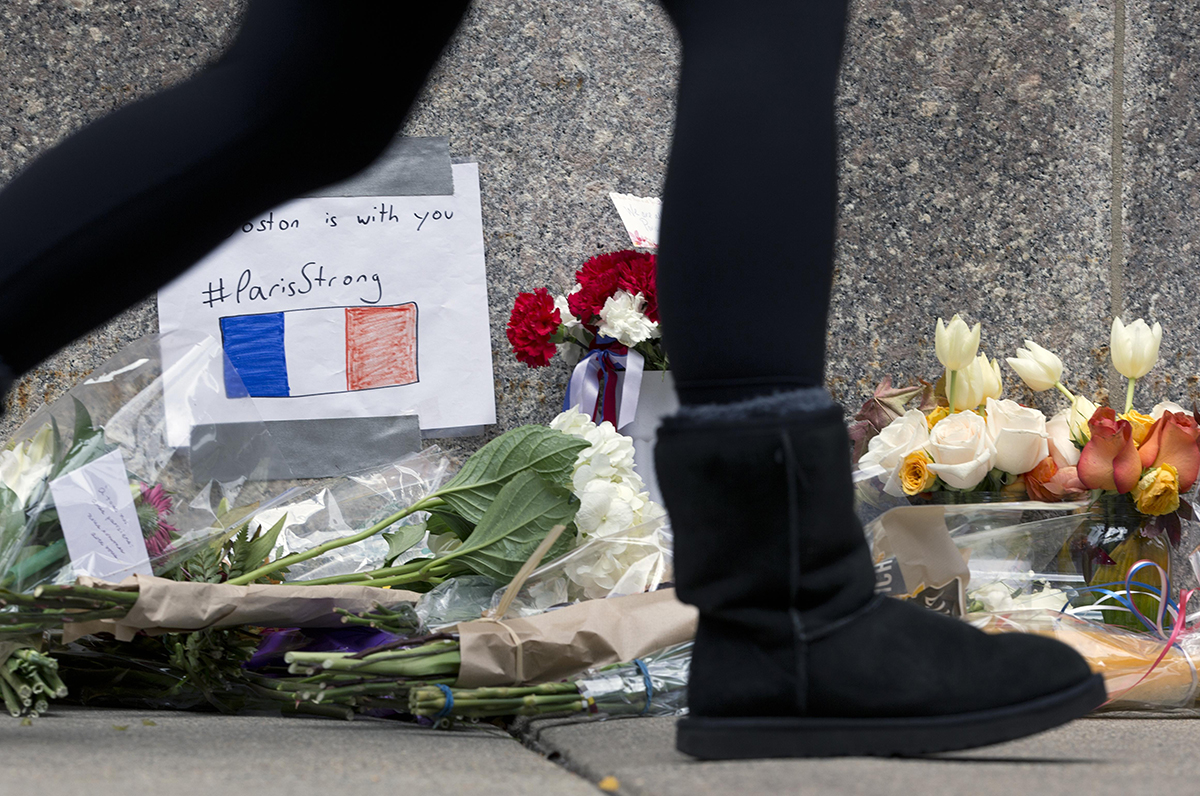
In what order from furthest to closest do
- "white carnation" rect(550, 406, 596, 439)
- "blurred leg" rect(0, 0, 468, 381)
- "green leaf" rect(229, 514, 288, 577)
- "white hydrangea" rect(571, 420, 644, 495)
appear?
"white carnation" rect(550, 406, 596, 439), "white hydrangea" rect(571, 420, 644, 495), "green leaf" rect(229, 514, 288, 577), "blurred leg" rect(0, 0, 468, 381)

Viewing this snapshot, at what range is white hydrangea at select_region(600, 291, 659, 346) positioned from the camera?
4.93 ft

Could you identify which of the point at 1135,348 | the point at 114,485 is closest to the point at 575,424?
the point at 114,485

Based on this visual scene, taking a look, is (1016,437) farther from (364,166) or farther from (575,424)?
(364,166)

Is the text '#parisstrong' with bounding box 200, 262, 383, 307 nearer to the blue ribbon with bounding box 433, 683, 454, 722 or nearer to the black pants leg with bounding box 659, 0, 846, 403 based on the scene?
the blue ribbon with bounding box 433, 683, 454, 722

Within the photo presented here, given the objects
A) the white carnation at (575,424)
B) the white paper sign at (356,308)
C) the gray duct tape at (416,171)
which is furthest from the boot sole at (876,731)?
the gray duct tape at (416,171)

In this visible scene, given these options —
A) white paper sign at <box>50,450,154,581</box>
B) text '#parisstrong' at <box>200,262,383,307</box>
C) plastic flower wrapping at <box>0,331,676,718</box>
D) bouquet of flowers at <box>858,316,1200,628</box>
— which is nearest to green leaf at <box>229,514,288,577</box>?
plastic flower wrapping at <box>0,331,676,718</box>

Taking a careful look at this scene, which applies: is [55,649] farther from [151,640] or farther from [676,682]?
[676,682]

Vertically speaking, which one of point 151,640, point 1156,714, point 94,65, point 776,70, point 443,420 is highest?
point 94,65

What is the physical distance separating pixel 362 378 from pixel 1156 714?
1258 millimetres

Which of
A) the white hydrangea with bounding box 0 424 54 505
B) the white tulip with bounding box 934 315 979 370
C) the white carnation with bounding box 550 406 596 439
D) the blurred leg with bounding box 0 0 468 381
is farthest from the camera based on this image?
the white tulip with bounding box 934 315 979 370

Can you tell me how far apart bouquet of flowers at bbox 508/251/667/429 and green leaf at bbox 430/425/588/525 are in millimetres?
439

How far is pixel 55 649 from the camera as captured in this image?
954 millimetres

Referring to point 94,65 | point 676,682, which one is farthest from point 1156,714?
point 94,65

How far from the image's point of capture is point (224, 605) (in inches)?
35.9
